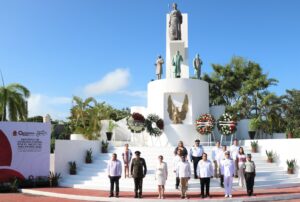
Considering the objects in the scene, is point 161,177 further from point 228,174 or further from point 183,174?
point 228,174

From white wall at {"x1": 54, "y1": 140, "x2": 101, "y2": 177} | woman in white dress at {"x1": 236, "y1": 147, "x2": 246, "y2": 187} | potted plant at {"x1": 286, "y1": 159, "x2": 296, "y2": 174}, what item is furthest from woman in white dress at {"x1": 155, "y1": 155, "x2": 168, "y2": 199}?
potted plant at {"x1": 286, "y1": 159, "x2": 296, "y2": 174}

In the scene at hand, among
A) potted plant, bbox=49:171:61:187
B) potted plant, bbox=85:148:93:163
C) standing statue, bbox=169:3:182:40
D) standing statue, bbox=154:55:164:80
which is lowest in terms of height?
potted plant, bbox=49:171:61:187

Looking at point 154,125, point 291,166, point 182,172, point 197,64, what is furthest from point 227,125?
point 182,172

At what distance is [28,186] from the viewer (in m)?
14.0

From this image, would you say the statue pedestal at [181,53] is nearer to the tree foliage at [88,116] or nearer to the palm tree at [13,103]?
the tree foliage at [88,116]

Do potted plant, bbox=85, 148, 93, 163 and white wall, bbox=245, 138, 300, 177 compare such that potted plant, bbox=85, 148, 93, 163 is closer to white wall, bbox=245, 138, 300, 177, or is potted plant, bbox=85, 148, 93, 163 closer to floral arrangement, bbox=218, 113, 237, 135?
floral arrangement, bbox=218, 113, 237, 135

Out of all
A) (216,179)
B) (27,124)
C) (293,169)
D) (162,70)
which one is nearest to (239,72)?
(162,70)

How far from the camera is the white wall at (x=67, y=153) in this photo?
15.2 m

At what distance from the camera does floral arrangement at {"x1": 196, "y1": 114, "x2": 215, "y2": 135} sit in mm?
19578

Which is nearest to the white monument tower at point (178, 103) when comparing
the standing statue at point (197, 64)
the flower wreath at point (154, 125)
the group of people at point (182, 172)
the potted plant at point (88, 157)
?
the flower wreath at point (154, 125)

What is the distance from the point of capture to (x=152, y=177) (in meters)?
13.8

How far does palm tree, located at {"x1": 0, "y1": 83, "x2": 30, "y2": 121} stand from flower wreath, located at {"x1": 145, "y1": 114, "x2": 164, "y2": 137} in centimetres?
861

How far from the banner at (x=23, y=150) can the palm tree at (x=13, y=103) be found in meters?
8.40

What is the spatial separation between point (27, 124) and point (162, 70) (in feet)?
38.9
